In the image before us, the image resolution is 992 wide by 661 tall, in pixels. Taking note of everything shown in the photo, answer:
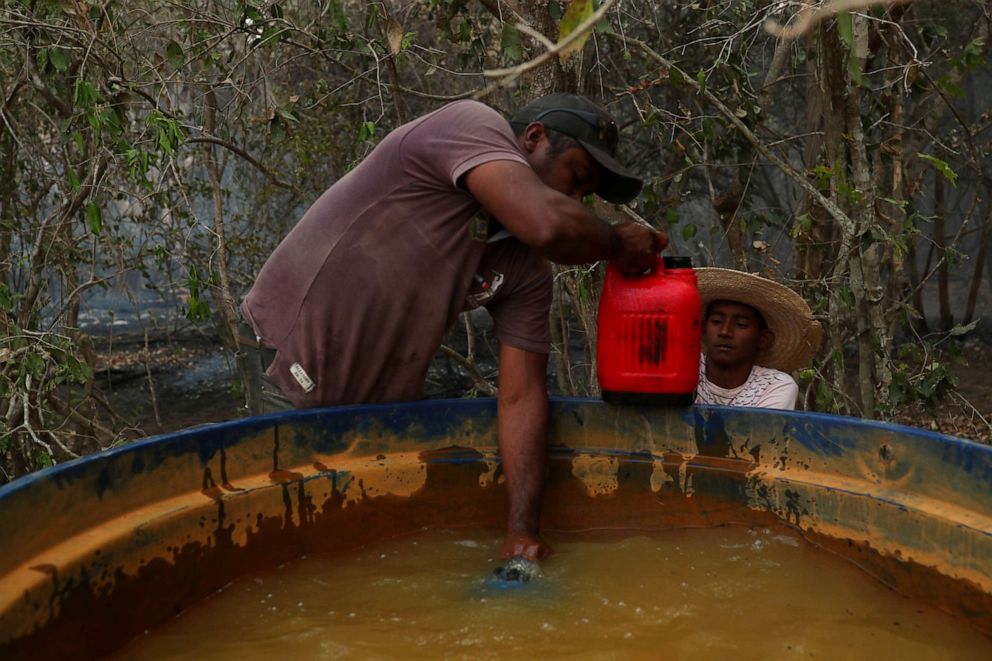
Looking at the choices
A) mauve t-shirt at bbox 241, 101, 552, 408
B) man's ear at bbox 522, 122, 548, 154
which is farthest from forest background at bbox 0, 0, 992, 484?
mauve t-shirt at bbox 241, 101, 552, 408

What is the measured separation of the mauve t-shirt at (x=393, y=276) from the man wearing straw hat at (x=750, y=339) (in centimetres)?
58

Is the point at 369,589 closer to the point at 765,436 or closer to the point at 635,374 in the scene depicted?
the point at 635,374

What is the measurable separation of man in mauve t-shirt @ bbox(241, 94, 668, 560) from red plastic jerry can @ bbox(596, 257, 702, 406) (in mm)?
72

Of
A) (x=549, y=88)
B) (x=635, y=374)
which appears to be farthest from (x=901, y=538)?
(x=549, y=88)

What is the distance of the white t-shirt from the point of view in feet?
9.52

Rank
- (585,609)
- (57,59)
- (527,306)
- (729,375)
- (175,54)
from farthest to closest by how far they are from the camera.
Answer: (175,54)
(57,59)
(729,375)
(527,306)
(585,609)

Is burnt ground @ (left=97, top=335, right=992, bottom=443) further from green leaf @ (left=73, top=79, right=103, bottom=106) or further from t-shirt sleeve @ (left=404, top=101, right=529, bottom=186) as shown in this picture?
t-shirt sleeve @ (left=404, top=101, right=529, bottom=186)

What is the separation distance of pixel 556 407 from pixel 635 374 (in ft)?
0.79

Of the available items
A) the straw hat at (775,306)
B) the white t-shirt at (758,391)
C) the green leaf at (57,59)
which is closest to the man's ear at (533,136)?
the straw hat at (775,306)

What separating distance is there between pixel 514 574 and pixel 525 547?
0.39 ft

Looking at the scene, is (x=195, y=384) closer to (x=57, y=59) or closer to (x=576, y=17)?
(x=57, y=59)

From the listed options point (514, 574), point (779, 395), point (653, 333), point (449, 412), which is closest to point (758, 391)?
point (779, 395)

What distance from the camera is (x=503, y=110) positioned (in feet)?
15.8

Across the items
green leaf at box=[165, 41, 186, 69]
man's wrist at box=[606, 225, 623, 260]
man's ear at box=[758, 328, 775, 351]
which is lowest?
man's ear at box=[758, 328, 775, 351]
